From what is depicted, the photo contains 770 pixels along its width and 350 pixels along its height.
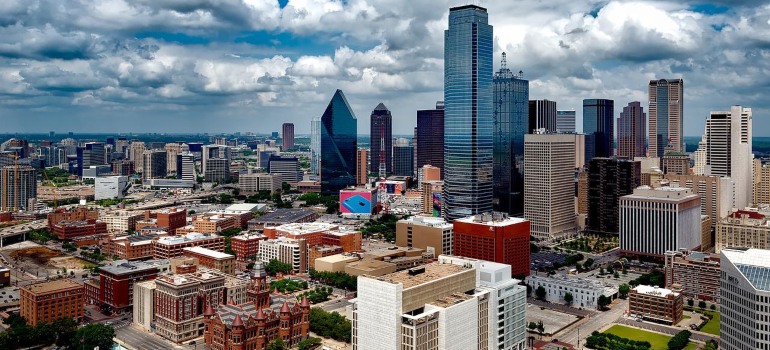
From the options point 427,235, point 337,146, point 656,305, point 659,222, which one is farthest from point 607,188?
point 337,146

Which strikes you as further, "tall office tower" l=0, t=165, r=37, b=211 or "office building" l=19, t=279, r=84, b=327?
"tall office tower" l=0, t=165, r=37, b=211

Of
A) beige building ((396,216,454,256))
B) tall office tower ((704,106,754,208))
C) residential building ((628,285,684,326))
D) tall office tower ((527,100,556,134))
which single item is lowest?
residential building ((628,285,684,326))

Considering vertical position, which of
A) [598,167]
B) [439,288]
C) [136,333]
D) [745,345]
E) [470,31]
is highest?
[470,31]

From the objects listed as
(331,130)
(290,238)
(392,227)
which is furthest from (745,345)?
(331,130)

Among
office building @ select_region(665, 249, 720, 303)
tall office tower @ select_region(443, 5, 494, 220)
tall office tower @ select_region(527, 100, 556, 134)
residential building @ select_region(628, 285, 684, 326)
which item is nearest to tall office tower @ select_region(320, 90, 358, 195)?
tall office tower @ select_region(527, 100, 556, 134)

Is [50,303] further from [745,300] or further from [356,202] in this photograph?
[356,202]

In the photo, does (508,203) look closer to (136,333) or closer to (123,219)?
(123,219)

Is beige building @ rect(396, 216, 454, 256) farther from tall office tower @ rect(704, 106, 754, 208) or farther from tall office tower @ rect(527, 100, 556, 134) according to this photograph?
tall office tower @ rect(527, 100, 556, 134)
